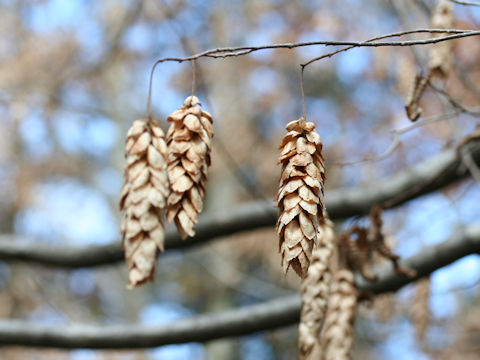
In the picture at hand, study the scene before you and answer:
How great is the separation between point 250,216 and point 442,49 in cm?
117

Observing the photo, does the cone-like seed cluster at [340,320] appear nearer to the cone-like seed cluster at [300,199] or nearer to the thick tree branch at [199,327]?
the thick tree branch at [199,327]

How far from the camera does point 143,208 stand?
0.97 m

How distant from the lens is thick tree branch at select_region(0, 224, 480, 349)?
1.93 m

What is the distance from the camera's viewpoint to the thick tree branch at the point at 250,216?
2.32 m

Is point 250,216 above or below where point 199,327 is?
above

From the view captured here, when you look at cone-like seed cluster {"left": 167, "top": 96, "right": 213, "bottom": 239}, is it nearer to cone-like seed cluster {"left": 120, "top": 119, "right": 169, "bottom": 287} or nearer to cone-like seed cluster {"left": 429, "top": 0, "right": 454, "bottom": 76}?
cone-like seed cluster {"left": 120, "top": 119, "right": 169, "bottom": 287}

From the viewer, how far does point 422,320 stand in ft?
6.39

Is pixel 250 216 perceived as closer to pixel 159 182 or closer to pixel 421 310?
pixel 421 310

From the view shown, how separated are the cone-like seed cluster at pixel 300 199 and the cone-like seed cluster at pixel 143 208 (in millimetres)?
215

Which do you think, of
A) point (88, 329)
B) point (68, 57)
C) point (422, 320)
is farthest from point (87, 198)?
point (422, 320)

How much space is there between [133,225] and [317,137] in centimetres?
37

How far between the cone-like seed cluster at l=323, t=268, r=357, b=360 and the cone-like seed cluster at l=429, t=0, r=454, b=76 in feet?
2.31

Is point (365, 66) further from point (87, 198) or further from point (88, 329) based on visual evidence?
point (87, 198)

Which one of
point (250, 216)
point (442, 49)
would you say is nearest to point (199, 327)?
point (250, 216)
